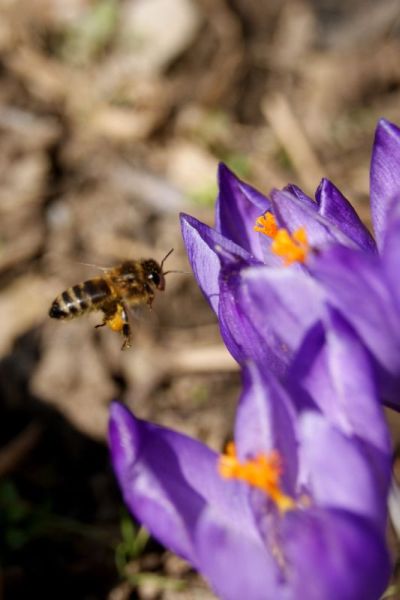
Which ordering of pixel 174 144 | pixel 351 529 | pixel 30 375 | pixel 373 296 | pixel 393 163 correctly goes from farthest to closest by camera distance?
pixel 174 144
pixel 30 375
pixel 393 163
pixel 373 296
pixel 351 529


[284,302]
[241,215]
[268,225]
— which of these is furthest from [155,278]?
[284,302]

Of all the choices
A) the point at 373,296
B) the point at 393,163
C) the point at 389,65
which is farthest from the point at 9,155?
the point at 373,296

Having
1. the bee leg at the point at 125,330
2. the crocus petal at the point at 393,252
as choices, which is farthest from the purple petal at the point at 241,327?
the bee leg at the point at 125,330

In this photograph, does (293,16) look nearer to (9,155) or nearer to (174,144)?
(174,144)

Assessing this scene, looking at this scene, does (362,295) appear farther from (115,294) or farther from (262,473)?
(115,294)

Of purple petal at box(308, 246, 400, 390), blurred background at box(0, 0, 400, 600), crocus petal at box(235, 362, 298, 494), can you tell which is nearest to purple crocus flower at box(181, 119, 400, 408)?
purple petal at box(308, 246, 400, 390)
